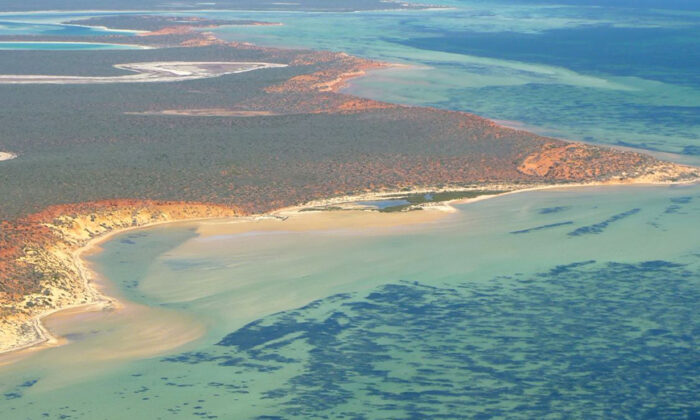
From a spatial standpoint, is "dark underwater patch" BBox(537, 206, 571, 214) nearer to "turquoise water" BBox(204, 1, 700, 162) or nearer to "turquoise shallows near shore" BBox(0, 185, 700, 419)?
"turquoise shallows near shore" BBox(0, 185, 700, 419)

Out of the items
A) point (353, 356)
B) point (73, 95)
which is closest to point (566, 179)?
point (353, 356)

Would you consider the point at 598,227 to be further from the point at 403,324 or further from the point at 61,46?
the point at 61,46

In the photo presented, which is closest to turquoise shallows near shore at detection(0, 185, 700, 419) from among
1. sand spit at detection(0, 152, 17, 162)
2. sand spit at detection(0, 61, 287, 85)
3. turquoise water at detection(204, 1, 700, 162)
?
sand spit at detection(0, 152, 17, 162)

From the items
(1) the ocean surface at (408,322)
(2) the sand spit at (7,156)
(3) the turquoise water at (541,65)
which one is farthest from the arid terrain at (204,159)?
(3) the turquoise water at (541,65)

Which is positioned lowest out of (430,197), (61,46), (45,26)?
(430,197)

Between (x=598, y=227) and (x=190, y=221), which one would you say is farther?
(x=190, y=221)

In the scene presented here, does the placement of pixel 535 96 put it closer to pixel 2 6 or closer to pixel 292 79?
pixel 292 79

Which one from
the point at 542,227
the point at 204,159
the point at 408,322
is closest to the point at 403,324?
the point at 408,322
